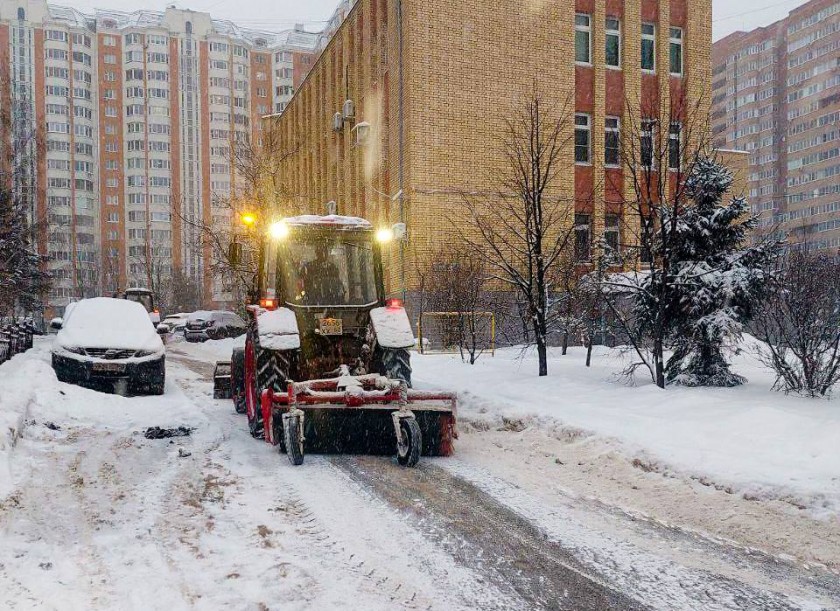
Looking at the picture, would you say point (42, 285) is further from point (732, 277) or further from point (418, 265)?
point (732, 277)

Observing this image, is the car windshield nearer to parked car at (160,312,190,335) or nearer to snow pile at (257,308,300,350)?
parked car at (160,312,190,335)

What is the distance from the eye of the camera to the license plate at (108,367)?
37.9ft

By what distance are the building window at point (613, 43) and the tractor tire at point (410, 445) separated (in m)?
22.5

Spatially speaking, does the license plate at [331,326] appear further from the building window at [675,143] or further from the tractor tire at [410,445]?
the building window at [675,143]

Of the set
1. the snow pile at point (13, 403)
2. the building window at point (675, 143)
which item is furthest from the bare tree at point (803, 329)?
the snow pile at point (13, 403)

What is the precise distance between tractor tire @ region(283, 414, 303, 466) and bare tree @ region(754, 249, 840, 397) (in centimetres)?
637

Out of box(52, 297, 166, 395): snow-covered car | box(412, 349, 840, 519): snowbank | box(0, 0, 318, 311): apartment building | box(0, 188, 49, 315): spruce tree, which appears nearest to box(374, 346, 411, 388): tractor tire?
box(412, 349, 840, 519): snowbank

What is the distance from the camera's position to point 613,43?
25703mm

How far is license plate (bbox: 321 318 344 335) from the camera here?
8.07 meters

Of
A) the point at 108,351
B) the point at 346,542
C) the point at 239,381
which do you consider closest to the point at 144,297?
the point at 108,351

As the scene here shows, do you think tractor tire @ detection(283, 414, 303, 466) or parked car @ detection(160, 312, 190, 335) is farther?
parked car @ detection(160, 312, 190, 335)

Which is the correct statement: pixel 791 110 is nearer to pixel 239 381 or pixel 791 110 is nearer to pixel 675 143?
pixel 675 143

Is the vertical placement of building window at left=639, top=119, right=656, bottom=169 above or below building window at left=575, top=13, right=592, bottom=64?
below

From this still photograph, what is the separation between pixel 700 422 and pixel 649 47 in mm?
22491
